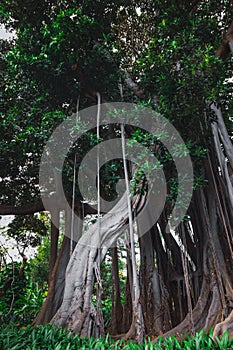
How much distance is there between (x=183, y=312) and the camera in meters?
4.38

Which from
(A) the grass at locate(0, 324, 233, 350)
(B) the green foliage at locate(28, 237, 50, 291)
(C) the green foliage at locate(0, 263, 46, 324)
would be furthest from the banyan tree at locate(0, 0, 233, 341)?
(B) the green foliage at locate(28, 237, 50, 291)

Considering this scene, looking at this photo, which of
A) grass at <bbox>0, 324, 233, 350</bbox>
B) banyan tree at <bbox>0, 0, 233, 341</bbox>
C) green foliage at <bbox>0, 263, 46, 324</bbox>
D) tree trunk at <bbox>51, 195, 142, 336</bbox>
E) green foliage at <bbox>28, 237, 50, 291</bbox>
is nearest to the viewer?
grass at <bbox>0, 324, 233, 350</bbox>

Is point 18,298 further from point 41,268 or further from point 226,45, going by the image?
point 226,45

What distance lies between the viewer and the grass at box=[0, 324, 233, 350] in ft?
6.86

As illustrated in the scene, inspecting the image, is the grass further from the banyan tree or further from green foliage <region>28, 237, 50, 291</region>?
green foliage <region>28, 237, 50, 291</region>

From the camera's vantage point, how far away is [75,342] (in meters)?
2.62

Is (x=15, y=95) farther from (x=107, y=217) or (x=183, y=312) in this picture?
(x=183, y=312)

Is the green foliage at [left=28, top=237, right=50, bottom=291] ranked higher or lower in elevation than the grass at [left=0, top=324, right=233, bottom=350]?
Result: higher

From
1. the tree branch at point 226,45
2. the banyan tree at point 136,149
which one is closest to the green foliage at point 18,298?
the banyan tree at point 136,149

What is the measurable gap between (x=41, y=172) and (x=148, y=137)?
214 cm

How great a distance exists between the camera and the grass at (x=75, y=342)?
2092 mm

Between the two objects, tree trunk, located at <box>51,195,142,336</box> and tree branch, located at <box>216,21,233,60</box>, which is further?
tree branch, located at <box>216,21,233,60</box>

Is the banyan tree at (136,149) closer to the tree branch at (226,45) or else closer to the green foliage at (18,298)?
the tree branch at (226,45)

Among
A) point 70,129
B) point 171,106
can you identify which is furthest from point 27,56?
point 171,106
